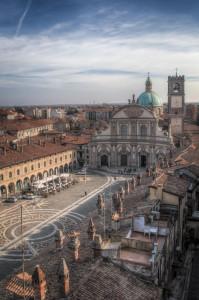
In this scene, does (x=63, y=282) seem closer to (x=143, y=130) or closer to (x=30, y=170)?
(x=30, y=170)

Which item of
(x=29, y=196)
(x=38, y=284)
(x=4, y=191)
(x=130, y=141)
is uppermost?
(x=130, y=141)

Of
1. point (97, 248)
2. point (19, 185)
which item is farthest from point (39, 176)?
point (97, 248)

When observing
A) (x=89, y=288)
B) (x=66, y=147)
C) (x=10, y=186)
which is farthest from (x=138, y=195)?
(x=66, y=147)

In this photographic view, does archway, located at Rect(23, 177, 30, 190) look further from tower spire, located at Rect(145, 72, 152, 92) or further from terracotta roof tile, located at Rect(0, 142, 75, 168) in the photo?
tower spire, located at Rect(145, 72, 152, 92)

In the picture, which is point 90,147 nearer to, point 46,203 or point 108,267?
point 46,203

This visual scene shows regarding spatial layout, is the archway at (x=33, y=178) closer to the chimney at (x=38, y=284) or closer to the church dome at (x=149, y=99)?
the church dome at (x=149, y=99)

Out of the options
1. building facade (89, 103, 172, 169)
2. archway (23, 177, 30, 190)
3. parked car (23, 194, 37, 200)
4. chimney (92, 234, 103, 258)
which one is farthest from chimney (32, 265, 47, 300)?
building facade (89, 103, 172, 169)
